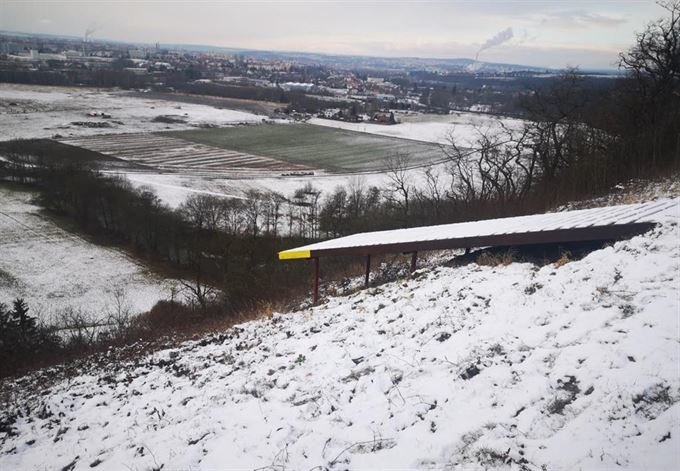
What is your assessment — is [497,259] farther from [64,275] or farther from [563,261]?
[64,275]

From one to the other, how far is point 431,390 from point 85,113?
303 ft

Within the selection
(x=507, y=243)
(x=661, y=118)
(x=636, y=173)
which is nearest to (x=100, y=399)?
(x=507, y=243)

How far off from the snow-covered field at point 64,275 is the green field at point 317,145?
97.6 ft

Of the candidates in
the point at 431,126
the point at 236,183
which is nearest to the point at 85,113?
the point at 236,183

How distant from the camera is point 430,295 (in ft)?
27.7

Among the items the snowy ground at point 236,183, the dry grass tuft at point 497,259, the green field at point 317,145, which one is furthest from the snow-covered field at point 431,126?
the dry grass tuft at point 497,259

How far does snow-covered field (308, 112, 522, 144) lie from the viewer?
74.6 metres

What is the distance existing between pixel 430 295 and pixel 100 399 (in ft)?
20.4

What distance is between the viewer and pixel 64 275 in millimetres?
28203

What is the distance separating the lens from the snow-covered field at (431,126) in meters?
74.6

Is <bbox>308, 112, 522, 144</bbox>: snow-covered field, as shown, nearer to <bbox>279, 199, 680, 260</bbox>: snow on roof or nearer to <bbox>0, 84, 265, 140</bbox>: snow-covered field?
<bbox>0, 84, 265, 140</bbox>: snow-covered field

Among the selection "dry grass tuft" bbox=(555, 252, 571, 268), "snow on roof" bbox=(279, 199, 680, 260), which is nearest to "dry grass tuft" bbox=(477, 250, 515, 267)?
"snow on roof" bbox=(279, 199, 680, 260)

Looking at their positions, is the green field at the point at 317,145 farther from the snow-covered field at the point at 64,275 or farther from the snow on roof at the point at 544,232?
the snow on roof at the point at 544,232

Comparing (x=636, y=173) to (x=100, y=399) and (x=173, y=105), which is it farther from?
(x=173, y=105)
